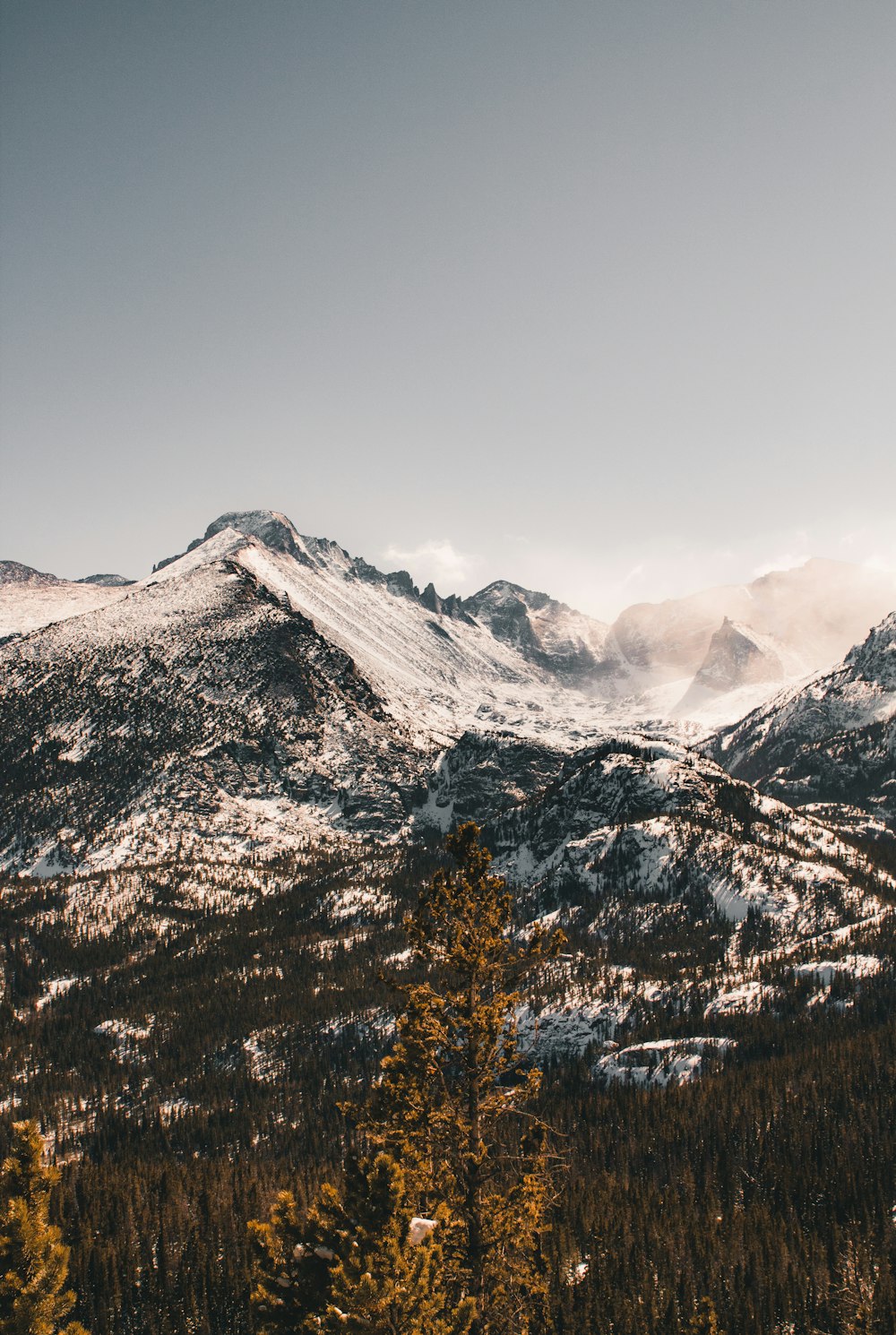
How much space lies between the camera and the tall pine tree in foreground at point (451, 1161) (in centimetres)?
2508

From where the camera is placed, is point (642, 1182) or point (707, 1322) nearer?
point (707, 1322)

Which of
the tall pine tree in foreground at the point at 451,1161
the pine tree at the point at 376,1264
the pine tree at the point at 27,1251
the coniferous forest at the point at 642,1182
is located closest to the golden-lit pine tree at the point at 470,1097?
the tall pine tree in foreground at the point at 451,1161

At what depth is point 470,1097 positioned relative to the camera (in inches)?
1054

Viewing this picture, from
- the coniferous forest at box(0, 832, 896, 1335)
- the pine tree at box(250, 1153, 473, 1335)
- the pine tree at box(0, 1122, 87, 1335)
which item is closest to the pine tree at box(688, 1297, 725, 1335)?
the coniferous forest at box(0, 832, 896, 1335)

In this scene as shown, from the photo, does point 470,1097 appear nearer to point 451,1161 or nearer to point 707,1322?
point 451,1161

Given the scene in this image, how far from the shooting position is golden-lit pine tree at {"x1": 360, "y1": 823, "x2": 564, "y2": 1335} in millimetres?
25891

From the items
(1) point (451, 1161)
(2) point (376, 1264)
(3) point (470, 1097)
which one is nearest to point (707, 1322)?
(1) point (451, 1161)

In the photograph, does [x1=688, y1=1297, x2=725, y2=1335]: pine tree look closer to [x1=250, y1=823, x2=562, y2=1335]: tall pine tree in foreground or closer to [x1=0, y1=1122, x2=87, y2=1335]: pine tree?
[x1=250, y1=823, x2=562, y2=1335]: tall pine tree in foreground

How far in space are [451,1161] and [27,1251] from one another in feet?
40.9

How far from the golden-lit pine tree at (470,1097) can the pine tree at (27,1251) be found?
9547 mm

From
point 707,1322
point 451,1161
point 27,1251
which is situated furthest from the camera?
point 707,1322

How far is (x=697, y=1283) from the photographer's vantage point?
10800 cm

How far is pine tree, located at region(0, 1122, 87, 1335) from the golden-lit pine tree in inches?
376

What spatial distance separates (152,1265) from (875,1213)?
10142 cm
